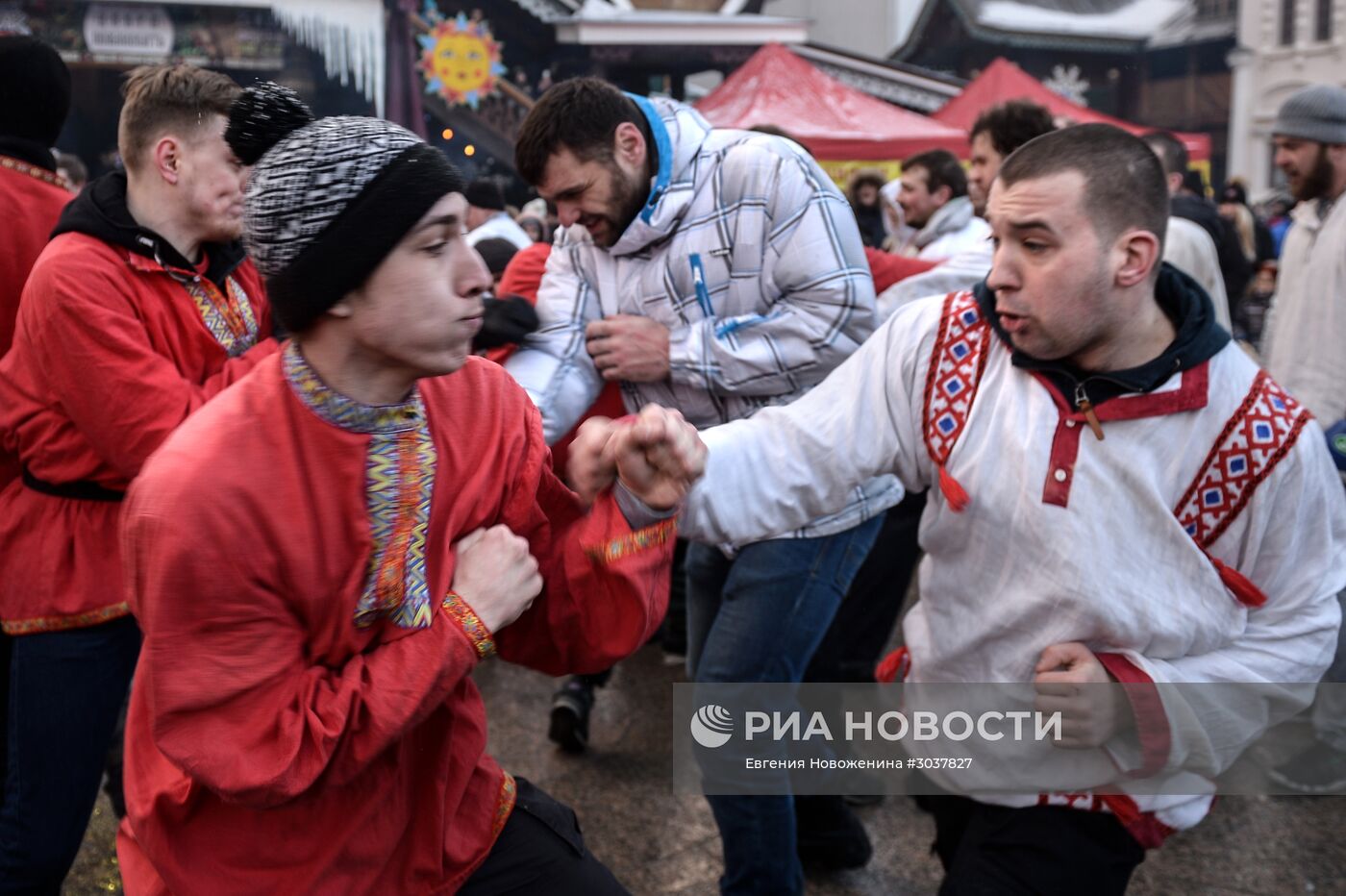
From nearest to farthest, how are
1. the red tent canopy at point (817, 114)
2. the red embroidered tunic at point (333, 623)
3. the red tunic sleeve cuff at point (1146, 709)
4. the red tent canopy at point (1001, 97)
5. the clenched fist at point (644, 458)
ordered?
the red embroidered tunic at point (333, 623)
the clenched fist at point (644, 458)
the red tunic sleeve cuff at point (1146, 709)
the red tent canopy at point (817, 114)
the red tent canopy at point (1001, 97)

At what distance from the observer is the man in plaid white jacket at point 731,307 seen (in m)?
2.91

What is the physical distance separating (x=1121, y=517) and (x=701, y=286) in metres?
1.29

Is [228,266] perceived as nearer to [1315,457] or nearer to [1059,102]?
[1315,457]

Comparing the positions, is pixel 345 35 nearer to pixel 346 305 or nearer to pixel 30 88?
pixel 30 88

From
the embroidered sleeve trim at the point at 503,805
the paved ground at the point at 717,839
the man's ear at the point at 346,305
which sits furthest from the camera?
the paved ground at the point at 717,839

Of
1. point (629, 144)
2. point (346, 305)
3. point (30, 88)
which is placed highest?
point (30, 88)

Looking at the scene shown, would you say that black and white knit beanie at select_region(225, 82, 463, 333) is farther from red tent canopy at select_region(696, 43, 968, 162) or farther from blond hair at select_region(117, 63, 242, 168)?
red tent canopy at select_region(696, 43, 968, 162)

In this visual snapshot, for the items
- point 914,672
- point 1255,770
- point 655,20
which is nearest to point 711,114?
point 655,20

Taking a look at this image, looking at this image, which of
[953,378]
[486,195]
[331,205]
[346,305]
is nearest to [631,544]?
[346,305]

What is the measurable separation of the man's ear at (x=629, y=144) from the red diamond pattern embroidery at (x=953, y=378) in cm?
101

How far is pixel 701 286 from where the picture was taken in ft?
10.0

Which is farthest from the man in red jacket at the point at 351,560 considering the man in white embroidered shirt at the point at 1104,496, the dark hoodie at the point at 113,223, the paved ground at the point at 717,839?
the paved ground at the point at 717,839

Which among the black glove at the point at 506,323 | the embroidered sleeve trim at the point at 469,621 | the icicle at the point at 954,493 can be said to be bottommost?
the embroidered sleeve trim at the point at 469,621

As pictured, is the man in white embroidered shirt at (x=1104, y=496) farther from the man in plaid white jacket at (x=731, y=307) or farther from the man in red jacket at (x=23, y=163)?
the man in red jacket at (x=23, y=163)
